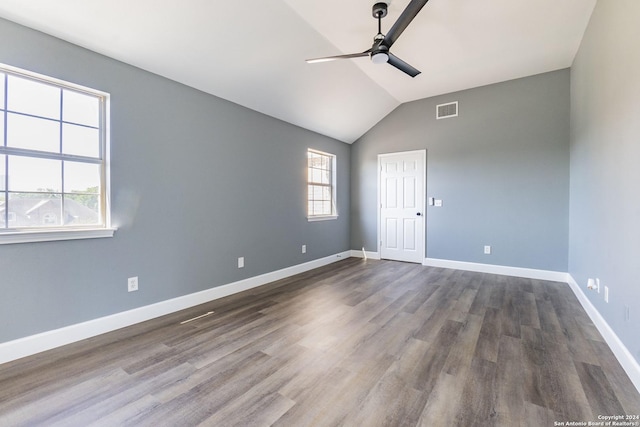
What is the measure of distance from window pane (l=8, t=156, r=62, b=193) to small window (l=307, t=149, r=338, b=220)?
337 centimetres

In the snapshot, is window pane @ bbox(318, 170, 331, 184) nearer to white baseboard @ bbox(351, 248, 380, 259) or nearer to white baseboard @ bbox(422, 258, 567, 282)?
white baseboard @ bbox(351, 248, 380, 259)

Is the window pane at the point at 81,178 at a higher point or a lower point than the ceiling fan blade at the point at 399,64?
lower

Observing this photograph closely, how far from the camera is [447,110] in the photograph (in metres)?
5.02

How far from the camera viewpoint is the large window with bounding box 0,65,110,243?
2141 mm

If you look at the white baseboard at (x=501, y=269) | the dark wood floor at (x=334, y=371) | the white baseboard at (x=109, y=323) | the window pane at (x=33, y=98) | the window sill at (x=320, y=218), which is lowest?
the dark wood floor at (x=334, y=371)

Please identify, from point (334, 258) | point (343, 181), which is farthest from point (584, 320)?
point (343, 181)

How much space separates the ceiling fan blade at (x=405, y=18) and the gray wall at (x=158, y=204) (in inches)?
83.9

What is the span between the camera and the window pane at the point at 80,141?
241 cm

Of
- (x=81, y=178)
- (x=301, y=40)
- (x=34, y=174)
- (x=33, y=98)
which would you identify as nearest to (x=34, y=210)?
(x=34, y=174)

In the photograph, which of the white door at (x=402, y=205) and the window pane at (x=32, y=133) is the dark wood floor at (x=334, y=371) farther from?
the white door at (x=402, y=205)

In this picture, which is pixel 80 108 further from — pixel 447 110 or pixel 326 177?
pixel 447 110

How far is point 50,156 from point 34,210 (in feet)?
1.49

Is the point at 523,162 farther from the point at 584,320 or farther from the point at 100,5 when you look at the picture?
the point at 100,5

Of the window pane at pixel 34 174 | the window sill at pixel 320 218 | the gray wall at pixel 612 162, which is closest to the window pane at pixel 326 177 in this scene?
the window sill at pixel 320 218
